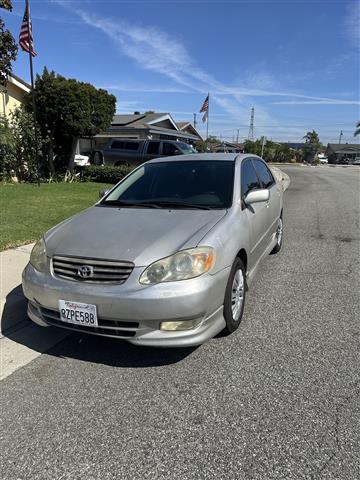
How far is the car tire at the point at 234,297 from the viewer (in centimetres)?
320

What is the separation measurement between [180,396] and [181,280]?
81cm

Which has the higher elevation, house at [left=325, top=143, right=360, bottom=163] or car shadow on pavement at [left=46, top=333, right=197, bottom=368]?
house at [left=325, top=143, right=360, bottom=163]

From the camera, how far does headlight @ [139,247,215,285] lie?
279 cm

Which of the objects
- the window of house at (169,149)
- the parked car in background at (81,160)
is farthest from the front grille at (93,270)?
the parked car in background at (81,160)

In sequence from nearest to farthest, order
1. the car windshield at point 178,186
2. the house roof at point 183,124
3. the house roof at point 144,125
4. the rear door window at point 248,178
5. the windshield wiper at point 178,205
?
the windshield wiper at point 178,205, the car windshield at point 178,186, the rear door window at point 248,178, the house roof at point 144,125, the house roof at point 183,124

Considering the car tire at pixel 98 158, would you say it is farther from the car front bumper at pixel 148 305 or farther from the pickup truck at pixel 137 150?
the car front bumper at pixel 148 305

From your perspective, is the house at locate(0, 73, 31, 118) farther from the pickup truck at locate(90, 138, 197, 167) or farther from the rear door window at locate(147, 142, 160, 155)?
the rear door window at locate(147, 142, 160, 155)

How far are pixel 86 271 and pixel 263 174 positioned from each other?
3.38 metres

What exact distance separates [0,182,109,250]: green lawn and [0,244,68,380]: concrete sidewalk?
176 centimetres

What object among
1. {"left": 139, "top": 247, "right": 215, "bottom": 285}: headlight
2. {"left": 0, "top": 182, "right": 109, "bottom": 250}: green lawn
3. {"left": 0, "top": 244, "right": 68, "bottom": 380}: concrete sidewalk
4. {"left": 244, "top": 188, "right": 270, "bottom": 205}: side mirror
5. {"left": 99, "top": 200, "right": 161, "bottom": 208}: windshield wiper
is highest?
{"left": 244, "top": 188, "right": 270, "bottom": 205}: side mirror

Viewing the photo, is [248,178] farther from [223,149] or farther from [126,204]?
[223,149]

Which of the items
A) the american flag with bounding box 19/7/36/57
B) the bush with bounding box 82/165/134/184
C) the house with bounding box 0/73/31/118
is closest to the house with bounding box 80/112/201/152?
the bush with bounding box 82/165/134/184

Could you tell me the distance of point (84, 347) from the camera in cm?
338

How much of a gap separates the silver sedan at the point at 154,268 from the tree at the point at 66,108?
12.5m
